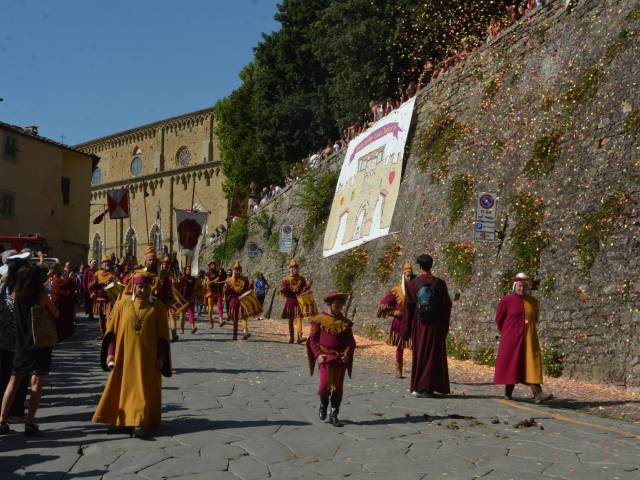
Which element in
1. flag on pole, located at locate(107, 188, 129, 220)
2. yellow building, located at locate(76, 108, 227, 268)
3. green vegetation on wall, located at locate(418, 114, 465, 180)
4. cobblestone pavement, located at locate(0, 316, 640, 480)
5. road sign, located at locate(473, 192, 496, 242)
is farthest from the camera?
yellow building, located at locate(76, 108, 227, 268)

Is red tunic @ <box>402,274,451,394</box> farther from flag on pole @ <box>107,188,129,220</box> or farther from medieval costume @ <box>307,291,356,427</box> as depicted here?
flag on pole @ <box>107,188,129,220</box>

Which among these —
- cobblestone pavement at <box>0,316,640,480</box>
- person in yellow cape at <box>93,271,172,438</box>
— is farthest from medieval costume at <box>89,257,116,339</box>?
person in yellow cape at <box>93,271,172,438</box>

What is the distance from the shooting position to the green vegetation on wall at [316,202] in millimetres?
→ 30484

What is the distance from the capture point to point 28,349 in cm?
802

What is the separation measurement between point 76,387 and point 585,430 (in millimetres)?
6846

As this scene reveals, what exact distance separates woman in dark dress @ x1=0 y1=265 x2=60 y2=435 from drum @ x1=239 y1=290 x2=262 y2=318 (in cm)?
1135

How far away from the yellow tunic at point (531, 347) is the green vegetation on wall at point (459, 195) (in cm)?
806

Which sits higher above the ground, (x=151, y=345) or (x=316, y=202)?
(x=316, y=202)

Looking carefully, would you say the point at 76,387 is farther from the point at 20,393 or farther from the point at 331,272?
the point at 331,272

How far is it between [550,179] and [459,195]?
3.77 m

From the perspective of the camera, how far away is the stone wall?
13.1 metres

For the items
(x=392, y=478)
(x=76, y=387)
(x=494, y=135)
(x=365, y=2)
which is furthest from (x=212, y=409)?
(x=365, y=2)

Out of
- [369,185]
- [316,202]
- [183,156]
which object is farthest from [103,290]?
[183,156]

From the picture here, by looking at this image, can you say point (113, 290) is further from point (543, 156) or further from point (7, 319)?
point (543, 156)
